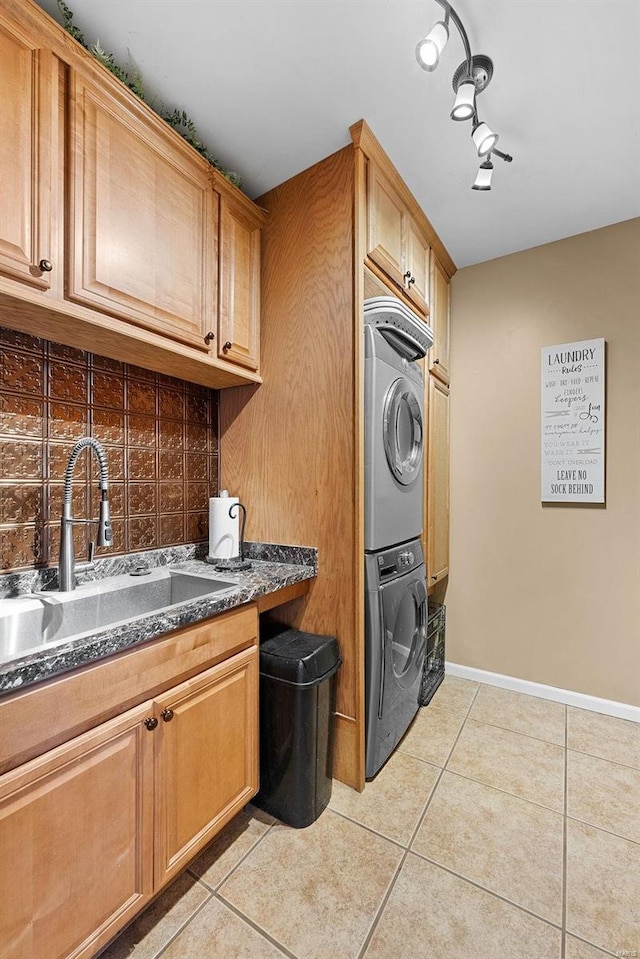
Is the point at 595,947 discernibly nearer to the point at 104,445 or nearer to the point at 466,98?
the point at 104,445

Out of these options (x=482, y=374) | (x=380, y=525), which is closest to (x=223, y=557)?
(x=380, y=525)

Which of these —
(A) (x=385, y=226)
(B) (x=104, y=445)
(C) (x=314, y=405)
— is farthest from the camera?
(A) (x=385, y=226)

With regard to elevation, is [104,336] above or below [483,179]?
below

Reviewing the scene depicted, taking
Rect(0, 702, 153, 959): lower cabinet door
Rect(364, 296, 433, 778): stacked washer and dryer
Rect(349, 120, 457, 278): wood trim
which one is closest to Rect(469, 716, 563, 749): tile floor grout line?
Rect(364, 296, 433, 778): stacked washer and dryer

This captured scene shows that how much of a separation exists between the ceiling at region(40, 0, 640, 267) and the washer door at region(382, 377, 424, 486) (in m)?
1.01

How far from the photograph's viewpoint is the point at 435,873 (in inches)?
54.1

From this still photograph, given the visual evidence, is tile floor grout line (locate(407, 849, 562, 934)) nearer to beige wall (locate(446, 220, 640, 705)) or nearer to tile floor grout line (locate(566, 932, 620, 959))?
tile floor grout line (locate(566, 932, 620, 959))

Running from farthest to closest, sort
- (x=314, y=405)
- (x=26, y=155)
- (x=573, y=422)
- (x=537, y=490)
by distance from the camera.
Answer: (x=537, y=490) < (x=573, y=422) < (x=314, y=405) < (x=26, y=155)

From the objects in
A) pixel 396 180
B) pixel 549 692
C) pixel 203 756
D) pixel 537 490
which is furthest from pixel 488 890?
pixel 396 180

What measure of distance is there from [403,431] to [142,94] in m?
1.60

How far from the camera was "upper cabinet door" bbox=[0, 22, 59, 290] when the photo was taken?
1092 millimetres

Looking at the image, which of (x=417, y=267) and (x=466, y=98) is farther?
(x=417, y=267)

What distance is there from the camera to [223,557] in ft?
6.11

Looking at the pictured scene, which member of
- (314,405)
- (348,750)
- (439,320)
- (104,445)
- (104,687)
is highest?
(439,320)
